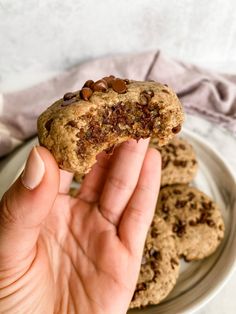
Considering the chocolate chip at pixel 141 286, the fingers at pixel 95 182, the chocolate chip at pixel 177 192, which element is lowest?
the chocolate chip at pixel 141 286

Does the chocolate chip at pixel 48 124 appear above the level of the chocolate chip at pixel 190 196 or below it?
above

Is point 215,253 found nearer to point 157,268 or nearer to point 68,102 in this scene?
point 157,268

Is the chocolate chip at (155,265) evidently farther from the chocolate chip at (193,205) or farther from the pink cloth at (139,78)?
the pink cloth at (139,78)

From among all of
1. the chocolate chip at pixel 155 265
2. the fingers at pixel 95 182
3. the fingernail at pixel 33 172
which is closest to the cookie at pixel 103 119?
the fingernail at pixel 33 172

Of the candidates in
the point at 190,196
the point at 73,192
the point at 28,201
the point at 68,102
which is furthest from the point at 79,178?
the point at 28,201

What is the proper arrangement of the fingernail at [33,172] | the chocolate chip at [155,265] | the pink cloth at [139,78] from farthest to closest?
the pink cloth at [139,78]
the chocolate chip at [155,265]
the fingernail at [33,172]

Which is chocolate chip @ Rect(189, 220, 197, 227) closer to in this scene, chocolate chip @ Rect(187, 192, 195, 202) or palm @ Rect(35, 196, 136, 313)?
chocolate chip @ Rect(187, 192, 195, 202)

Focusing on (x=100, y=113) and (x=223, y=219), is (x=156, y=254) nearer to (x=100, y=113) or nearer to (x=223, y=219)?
(x=223, y=219)
